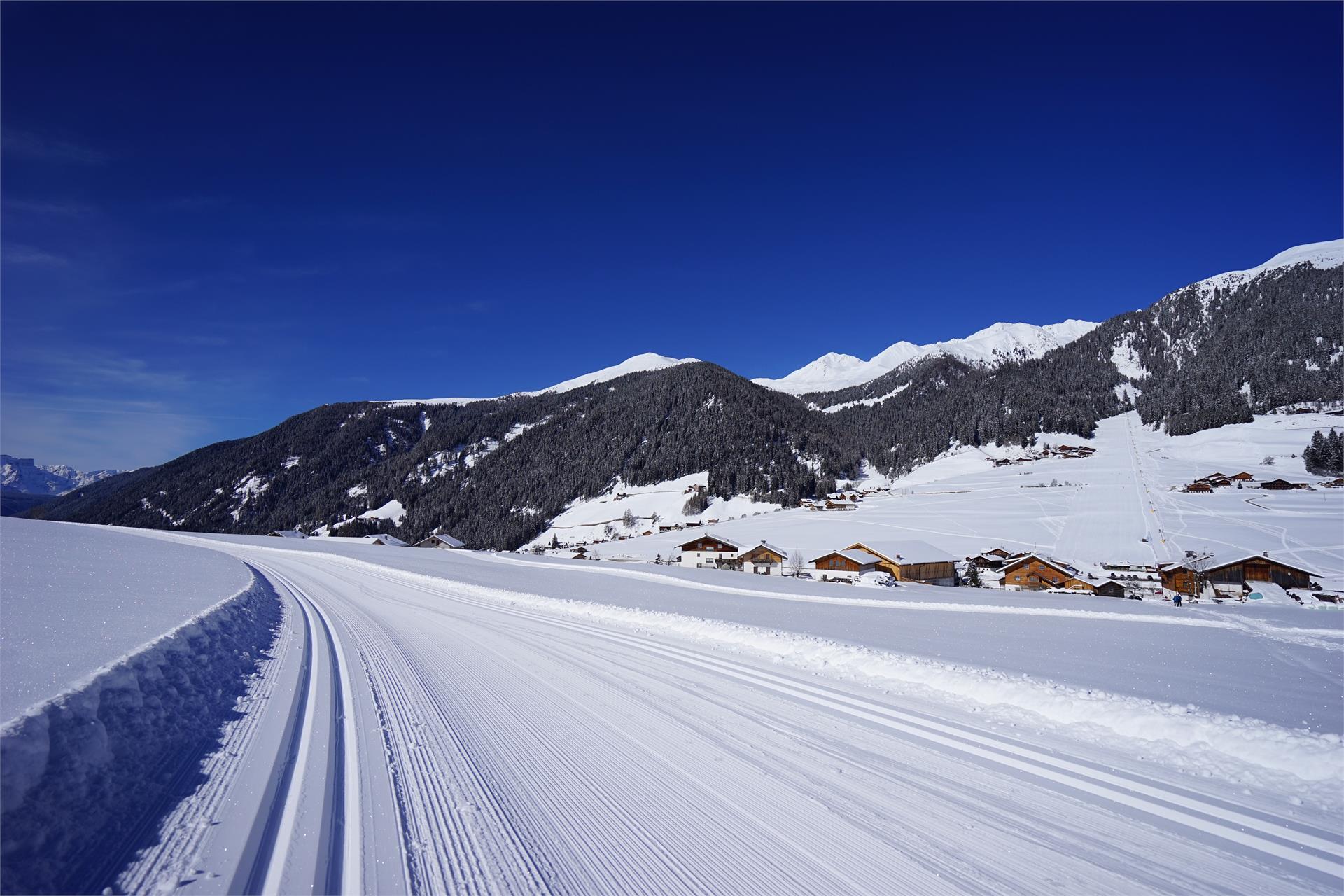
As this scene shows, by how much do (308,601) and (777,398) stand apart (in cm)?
18374

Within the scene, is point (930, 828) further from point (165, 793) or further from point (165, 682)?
point (165, 682)

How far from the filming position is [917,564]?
45719 millimetres

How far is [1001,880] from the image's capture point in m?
3.56

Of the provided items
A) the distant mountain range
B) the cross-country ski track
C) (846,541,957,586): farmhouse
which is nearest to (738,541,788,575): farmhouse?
(846,541,957,586): farmhouse

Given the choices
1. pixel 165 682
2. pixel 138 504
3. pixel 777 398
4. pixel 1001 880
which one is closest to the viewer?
pixel 1001 880

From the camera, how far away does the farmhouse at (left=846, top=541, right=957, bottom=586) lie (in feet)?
149

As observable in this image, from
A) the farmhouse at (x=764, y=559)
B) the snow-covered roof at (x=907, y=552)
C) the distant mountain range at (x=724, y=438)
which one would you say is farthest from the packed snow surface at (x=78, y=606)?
the distant mountain range at (x=724, y=438)

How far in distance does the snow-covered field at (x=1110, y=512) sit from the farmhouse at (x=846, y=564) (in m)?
6.54

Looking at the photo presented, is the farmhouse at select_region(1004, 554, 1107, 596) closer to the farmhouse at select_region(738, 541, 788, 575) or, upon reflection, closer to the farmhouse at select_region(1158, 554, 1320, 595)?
the farmhouse at select_region(1158, 554, 1320, 595)

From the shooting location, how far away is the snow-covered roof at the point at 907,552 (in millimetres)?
46375

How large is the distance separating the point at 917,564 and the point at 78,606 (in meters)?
48.1

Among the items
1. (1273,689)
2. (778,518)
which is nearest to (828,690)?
(1273,689)

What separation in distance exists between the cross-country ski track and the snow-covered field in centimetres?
5179

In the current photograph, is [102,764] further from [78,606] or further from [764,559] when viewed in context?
[764,559]
